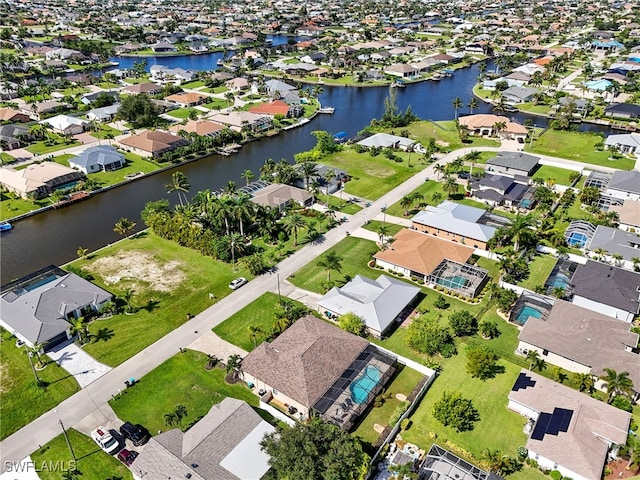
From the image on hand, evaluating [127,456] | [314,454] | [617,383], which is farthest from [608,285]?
[127,456]

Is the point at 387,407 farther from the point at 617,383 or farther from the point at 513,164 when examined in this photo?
the point at 513,164

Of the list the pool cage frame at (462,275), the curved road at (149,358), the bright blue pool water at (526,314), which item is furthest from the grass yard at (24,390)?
the bright blue pool water at (526,314)

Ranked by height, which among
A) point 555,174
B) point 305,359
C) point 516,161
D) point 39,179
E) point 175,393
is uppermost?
point 39,179

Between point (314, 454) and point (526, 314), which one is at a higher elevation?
point (314, 454)

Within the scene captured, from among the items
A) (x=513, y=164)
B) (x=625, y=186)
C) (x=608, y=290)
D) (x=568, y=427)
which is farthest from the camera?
(x=513, y=164)

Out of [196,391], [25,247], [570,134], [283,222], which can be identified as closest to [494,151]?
[570,134]

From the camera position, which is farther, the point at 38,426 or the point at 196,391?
the point at 196,391

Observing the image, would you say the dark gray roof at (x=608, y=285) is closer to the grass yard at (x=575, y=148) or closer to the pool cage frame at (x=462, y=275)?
the pool cage frame at (x=462, y=275)

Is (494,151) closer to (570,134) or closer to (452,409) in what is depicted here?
(570,134)
